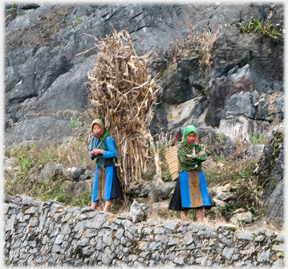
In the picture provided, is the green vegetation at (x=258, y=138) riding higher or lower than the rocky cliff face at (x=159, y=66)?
lower

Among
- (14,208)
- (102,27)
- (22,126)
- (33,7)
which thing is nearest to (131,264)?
(14,208)

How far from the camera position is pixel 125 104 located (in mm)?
7363

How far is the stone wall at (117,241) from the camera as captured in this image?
16.1ft

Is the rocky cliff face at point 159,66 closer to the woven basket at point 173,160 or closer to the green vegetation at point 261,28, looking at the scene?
the green vegetation at point 261,28

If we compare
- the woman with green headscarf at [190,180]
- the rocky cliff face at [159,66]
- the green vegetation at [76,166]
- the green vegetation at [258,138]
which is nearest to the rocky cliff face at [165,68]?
the rocky cliff face at [159,66]

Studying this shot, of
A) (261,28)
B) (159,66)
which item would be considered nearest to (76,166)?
(159,66)

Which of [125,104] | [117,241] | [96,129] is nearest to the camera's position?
[117,241]

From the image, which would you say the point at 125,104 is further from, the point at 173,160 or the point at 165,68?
the point at 165,68

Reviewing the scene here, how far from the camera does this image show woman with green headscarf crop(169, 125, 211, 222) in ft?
20.5

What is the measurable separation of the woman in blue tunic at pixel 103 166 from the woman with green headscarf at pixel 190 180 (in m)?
1.12

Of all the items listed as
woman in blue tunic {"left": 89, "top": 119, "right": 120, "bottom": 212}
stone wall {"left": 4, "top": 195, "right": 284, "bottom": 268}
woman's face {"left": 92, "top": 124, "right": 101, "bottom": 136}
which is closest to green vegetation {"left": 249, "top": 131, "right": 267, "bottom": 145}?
woman in blue tunic {"left": 89, "top": 119, "right": 120, "bottom": 212}

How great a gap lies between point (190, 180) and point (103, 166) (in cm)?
153

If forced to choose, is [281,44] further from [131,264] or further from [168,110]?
[131,264]

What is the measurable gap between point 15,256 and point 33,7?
11.7 meters
